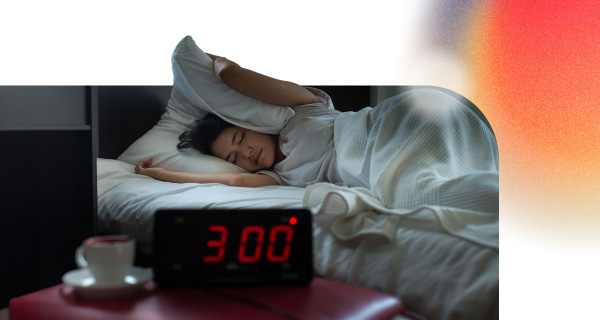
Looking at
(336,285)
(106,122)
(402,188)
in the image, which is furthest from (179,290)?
(106,122)

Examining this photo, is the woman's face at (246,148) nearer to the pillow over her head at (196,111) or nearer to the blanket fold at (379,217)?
the pillow over her head at (196,111)

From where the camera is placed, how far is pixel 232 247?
0.80 m

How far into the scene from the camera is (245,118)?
1262mm

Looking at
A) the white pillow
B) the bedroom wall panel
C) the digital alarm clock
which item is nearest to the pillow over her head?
the white pillow

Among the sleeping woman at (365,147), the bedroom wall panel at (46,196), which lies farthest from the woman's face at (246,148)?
the bedroom wall panel at (46,196)

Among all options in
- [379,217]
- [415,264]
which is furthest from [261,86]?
[415,264]

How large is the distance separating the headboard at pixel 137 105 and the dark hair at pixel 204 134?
8 centimetres

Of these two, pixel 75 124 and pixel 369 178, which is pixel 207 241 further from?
pixel 75 124

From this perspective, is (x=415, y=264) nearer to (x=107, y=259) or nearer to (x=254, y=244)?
(x=254, y=244)

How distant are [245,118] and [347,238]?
486 millimetres

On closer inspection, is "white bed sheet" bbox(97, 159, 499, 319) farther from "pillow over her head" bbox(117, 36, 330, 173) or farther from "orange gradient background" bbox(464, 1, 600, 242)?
"orange gradient background" bbox(464, 1, 600, 242)

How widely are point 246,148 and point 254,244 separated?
0.47m

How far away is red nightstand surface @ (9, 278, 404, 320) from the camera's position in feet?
2.31

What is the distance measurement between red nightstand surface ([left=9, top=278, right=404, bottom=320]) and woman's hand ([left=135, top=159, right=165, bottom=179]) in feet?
1.40
